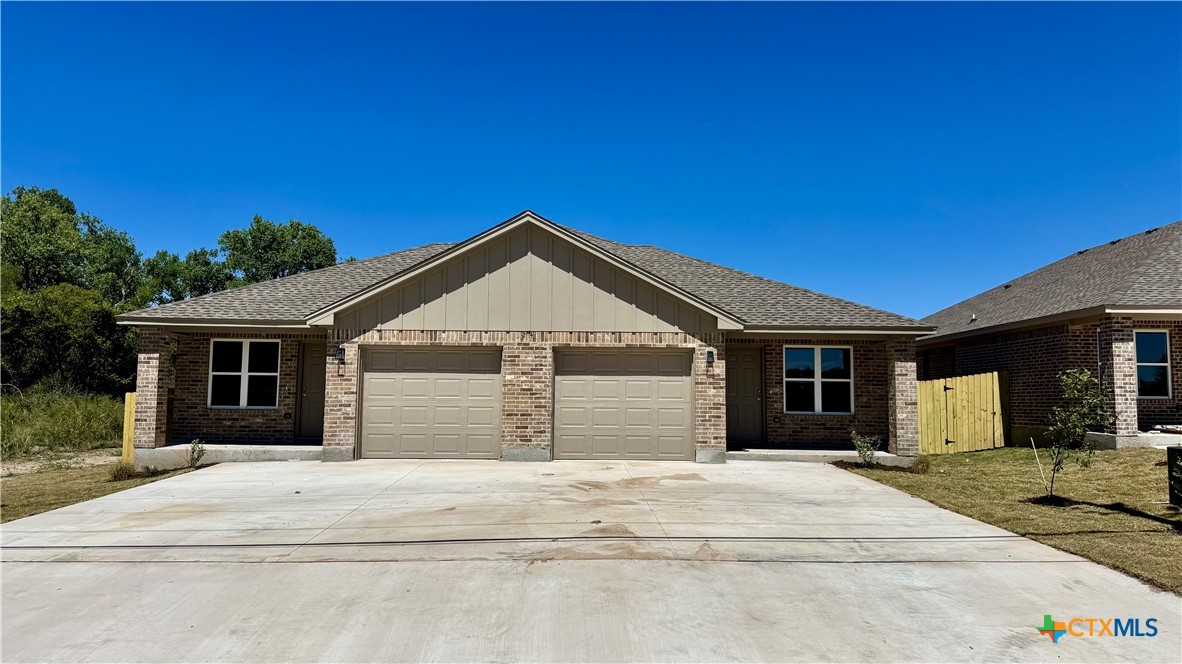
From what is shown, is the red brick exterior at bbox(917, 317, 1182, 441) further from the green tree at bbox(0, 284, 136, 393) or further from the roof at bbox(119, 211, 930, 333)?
the green tree at bbox(0, 284, 136, 393)

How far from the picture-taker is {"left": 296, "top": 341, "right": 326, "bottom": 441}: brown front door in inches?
587

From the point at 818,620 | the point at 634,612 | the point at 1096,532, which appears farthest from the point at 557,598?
the point at 1096,532

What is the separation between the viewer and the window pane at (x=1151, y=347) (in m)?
14.3

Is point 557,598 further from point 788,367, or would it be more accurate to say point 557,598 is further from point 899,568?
point 788,367

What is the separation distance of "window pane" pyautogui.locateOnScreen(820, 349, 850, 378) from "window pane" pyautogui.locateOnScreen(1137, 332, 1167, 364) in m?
6.45

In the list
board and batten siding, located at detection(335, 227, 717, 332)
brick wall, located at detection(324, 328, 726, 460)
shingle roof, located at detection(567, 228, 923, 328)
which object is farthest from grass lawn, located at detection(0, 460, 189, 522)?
shingle roof, located at detection(567, 228, 923, 328)

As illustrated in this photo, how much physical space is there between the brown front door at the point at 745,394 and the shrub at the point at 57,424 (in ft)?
57.8

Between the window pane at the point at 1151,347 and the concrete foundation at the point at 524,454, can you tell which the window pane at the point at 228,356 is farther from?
the window pane at the point at 1151,347

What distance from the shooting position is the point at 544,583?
18.1ft

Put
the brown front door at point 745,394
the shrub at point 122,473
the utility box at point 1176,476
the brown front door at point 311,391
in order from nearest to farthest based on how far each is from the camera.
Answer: the utility box at point 1176,476, the shrub at point 122,473, the brown front door at point 311,391, the brown front door at point 745,394

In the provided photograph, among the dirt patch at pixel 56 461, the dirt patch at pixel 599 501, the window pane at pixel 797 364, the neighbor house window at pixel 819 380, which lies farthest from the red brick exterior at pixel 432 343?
the dirt patch at pixel 599 501

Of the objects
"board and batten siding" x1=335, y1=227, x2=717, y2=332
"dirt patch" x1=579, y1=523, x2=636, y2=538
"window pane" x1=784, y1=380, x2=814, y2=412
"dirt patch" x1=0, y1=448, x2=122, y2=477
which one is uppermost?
"board and batten siding" x1=335, y1=227, x2=717, y2=332

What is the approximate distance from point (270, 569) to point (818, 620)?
4.87m

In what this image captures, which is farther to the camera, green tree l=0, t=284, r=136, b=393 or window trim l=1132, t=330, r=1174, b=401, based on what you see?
green tree l=0, t=284, r=136, b=393
